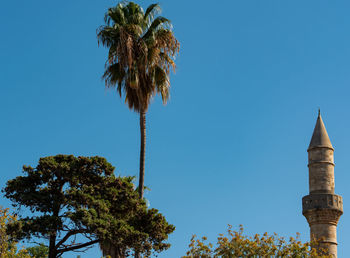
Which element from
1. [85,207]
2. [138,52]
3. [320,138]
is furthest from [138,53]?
[320,138]

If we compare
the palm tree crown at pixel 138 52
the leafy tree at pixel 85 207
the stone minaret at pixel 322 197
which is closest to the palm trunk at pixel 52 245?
the leafy tree at pixel 85 207

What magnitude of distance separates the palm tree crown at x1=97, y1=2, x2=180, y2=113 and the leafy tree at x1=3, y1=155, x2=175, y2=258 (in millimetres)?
4685

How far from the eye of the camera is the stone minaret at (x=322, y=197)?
43.2 metres

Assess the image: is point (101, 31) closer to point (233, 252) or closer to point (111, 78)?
point (111, 78)

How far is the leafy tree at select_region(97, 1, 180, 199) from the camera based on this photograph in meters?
29.9

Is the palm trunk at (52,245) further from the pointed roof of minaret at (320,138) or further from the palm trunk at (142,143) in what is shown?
the pointed roof of minaret at (320,138)

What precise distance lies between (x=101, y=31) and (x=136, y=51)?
2.32 m

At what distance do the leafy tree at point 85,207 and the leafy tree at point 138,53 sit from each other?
8.67 ft

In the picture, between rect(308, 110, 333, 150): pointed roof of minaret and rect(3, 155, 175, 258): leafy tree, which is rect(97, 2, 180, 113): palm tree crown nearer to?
rect(3, 155, 175, 258): leafy tree

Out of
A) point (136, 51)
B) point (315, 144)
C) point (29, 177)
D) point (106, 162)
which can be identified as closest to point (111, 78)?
point (136, 51)

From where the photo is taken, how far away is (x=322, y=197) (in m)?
43.4

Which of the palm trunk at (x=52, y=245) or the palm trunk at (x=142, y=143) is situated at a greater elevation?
the palm trunk at (x=142, y=143)

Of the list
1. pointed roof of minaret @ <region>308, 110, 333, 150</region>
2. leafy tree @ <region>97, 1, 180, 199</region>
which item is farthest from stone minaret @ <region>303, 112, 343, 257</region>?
leafy tree @ <region>97, 1, 180, 199</region>

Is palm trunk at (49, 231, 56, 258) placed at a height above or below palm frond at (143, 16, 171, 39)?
below
